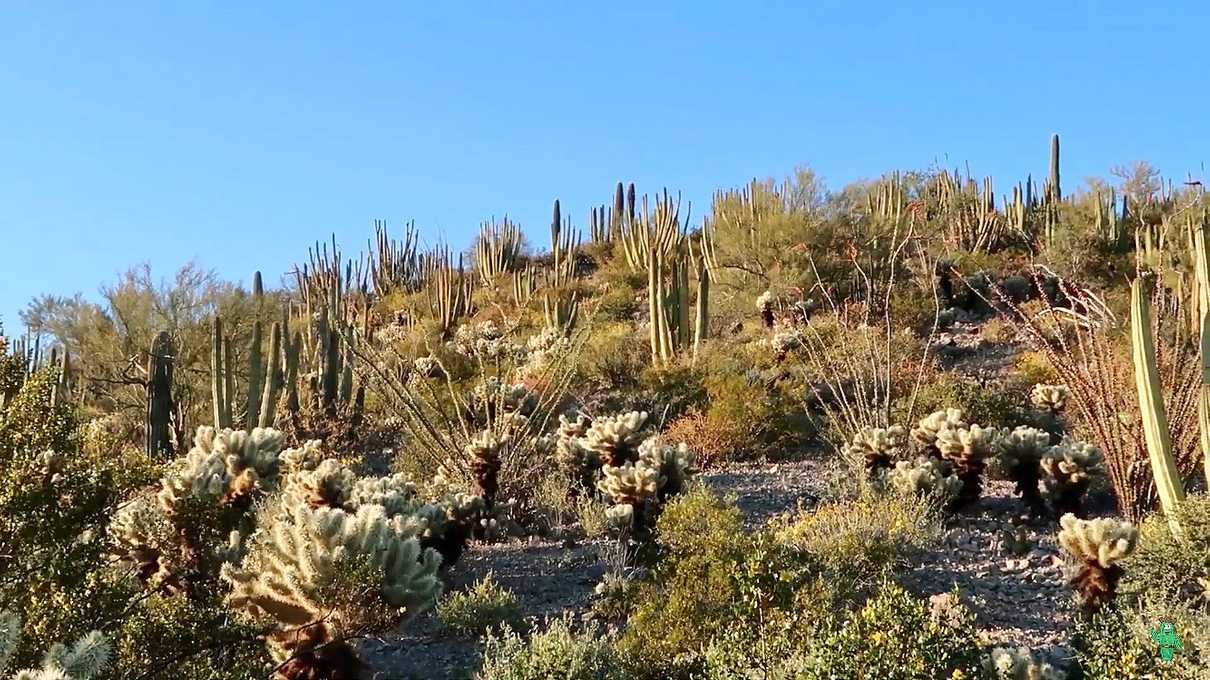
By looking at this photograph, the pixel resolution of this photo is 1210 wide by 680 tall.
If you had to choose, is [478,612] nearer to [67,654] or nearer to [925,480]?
[67,654]

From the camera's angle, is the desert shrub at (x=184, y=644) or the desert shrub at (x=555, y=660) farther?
the desert shrub at (x=555, y=660)

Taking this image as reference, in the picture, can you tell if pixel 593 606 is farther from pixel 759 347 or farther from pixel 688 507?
pixel 759 347

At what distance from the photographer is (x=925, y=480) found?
7.55 m

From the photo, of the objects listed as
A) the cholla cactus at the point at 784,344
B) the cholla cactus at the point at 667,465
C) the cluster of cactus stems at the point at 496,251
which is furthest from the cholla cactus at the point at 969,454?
the cluster of cactus stems at the point at 496,251

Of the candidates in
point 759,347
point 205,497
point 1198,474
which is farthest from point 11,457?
point 759,347

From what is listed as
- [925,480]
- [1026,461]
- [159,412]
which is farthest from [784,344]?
[159,412]

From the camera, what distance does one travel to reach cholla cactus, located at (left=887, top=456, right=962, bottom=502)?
24.6ft

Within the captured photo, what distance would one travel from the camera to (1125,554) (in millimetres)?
5410

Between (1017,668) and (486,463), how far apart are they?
5025mm

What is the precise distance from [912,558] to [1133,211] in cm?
2290

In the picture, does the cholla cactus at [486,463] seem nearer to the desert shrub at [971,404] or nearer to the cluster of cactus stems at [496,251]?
the desert shrub at [971,404]

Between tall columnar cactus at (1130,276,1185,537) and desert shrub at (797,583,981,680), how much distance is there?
2.93m

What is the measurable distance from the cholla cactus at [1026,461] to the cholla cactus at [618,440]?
10.3 ft

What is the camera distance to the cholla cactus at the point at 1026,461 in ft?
25.8
